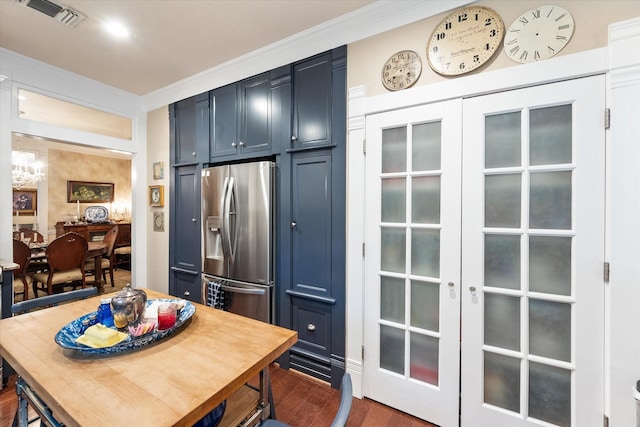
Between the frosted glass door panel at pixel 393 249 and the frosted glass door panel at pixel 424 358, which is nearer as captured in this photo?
the frosted glass door panel at pixel 424 358

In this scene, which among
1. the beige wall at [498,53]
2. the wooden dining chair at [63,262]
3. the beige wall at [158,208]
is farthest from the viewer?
the wooden dining chair at [63,262]

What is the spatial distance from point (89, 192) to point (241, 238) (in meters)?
5.91

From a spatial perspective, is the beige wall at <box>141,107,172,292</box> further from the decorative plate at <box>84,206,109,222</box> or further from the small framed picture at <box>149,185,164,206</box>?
the decorative plate at <box>84,206,109,222</box>

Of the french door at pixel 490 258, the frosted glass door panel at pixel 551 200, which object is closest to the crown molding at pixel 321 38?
the french door at pixel 490 258

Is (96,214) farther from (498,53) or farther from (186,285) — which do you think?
(498,53)

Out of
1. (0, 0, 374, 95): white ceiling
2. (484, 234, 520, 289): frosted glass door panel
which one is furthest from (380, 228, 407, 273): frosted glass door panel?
(0, 0, 374, 95): white ceiling

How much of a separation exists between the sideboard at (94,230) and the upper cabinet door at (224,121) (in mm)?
4746

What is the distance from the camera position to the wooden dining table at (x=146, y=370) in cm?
77

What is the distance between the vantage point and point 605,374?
1358mm

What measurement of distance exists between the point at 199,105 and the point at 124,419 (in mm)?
2879

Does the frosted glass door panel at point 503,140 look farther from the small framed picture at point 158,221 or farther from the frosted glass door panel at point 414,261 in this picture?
the small framed picture at point 158,221

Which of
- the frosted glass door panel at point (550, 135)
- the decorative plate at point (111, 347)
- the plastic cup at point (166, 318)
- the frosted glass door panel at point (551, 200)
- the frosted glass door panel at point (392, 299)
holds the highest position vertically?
the frosted glass door panel at point (550, 135)

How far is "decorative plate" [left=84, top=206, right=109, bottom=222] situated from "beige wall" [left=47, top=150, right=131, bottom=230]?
0.38 ft

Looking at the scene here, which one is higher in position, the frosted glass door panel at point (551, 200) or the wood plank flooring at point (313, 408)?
the frosted glass door panel at point (551, 200)
